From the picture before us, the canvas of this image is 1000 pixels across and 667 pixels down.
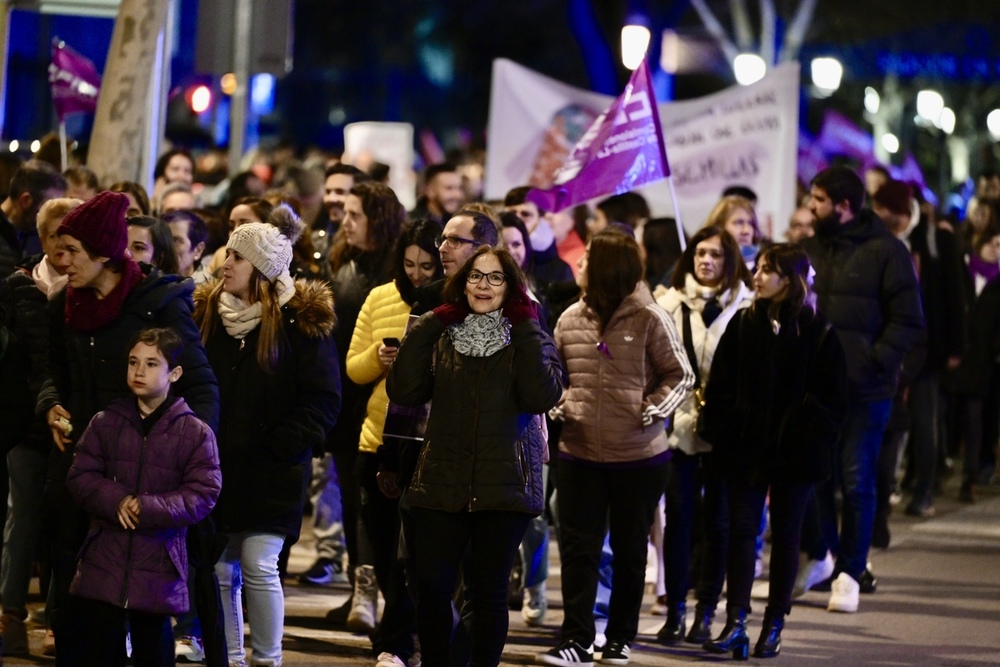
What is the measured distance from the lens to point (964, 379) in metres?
16.4

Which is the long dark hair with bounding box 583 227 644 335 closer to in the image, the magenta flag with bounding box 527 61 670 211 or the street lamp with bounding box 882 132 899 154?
the magenta flag with bounding box 527 61 670 211

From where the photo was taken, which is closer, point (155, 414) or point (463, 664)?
point (155, 414)

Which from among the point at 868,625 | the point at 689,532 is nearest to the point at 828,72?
the point at 868,625

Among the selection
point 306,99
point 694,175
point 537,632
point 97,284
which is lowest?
point 537,632

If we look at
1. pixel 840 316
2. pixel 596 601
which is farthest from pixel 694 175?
pixel 596 601

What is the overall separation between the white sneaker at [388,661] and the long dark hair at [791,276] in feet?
8.62

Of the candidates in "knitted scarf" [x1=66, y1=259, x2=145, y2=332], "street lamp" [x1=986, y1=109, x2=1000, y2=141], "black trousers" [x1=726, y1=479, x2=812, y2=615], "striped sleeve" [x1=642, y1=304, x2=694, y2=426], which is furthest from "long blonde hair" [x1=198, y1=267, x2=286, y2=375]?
"street lamp" [x1=986, y1=109, x2=1000, y2=141]

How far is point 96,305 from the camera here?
7.89m

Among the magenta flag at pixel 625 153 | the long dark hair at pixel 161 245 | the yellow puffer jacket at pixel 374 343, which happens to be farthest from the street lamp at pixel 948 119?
the long dark hair at pixel 161 245

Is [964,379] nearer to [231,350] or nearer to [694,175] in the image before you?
[694,175]

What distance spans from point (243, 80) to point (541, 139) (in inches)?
120

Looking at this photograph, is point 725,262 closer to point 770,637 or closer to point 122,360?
point 770,637

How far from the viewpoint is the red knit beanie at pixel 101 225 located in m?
7.82

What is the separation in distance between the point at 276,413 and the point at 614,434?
175 cm
